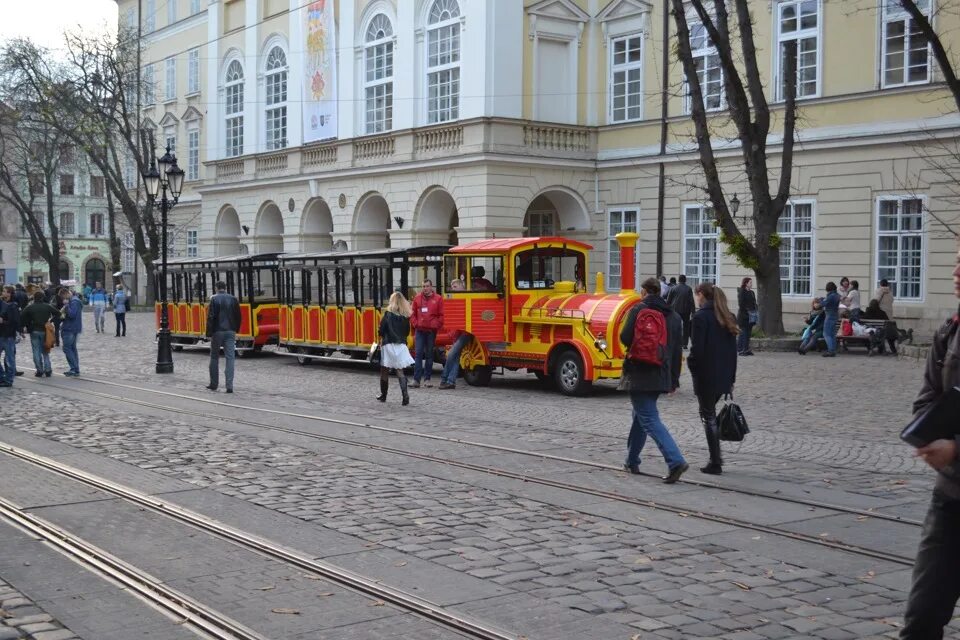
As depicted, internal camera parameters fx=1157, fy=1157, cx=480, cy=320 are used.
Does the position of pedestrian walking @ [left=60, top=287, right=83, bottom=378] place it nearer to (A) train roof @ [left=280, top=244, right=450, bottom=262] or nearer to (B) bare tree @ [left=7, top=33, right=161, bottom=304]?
(A) train roof @ [left=280, top=244, right=450, bottom=262]

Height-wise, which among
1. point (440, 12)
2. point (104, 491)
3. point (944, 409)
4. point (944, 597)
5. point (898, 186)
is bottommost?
point (104, 491)

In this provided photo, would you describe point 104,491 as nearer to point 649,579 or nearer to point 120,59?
point 649,579

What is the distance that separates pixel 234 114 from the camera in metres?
51.0

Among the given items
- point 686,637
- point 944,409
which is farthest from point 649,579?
point 944,409

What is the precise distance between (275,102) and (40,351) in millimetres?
25852

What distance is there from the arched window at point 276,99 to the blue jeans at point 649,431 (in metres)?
38.1

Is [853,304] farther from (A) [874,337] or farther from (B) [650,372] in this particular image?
(B) [650,372]

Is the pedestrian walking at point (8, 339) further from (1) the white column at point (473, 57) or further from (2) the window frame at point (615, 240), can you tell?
(2) the window frame at point (615, 240)

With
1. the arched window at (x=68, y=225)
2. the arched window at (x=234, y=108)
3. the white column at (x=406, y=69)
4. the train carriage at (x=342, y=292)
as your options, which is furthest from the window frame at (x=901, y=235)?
the arched window at (x=68, y=225)

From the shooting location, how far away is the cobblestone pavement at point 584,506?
6699 millimetres

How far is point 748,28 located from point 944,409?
77.3 feet

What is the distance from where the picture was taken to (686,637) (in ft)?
19.7

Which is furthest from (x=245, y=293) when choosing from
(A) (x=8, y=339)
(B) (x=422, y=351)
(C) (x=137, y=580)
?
(C) (x=137, y=580)

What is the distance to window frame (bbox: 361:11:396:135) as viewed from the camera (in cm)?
4069
